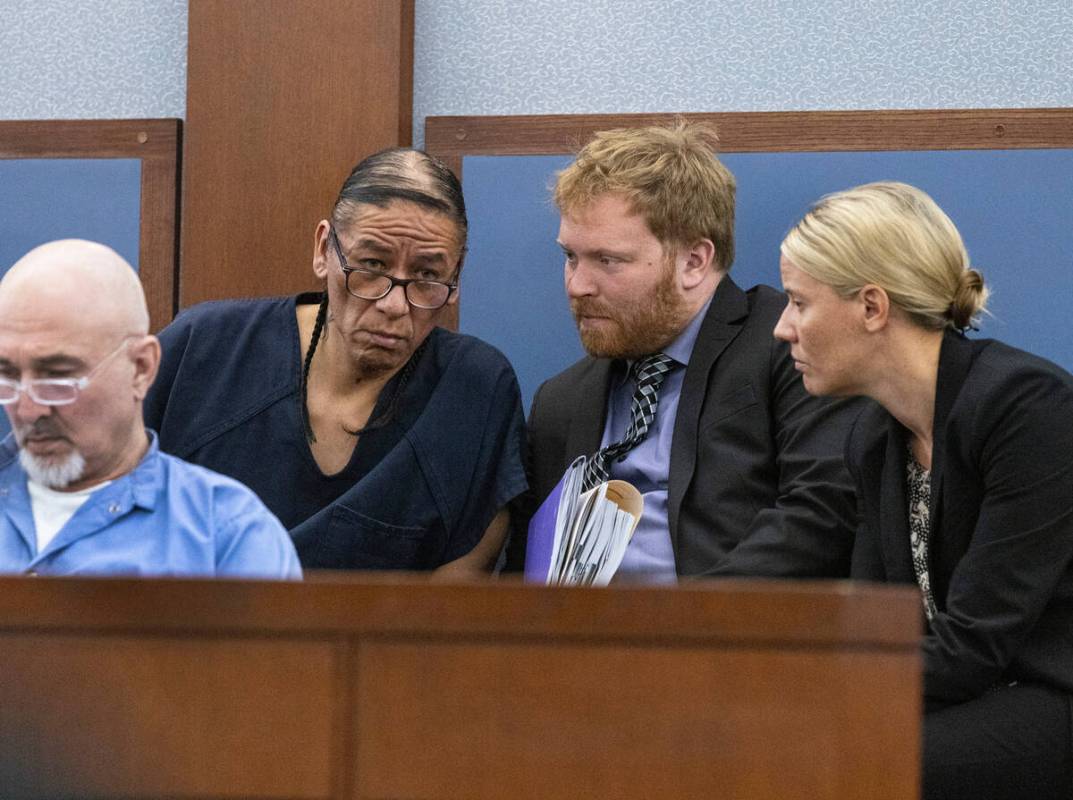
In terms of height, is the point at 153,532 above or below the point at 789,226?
below

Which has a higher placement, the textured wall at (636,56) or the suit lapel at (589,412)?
the textured wall at (636,56)

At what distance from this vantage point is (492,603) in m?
1.02

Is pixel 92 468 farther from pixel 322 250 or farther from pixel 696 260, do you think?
pixel 696 260

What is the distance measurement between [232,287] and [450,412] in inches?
23.8

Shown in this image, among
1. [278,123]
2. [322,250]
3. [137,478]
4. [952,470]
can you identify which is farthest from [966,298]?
[278,123]

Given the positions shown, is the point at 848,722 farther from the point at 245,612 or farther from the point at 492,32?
the point at 492,32

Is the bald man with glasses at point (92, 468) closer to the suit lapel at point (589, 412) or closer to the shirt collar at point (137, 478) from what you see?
the shirt collar at point (137, 478)

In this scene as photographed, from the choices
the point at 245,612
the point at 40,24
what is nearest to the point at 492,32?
the point at 40,24

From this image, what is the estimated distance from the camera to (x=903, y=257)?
6.88 feet

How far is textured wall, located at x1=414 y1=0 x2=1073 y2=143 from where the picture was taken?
264cm

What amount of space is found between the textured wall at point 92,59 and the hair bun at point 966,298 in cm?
156

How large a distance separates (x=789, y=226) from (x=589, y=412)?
20.8 inches

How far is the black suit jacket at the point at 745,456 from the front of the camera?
2221 mm

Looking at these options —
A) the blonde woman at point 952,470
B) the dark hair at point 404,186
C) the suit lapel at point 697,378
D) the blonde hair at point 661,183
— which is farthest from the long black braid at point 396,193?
the blonde woman at point 952,470
